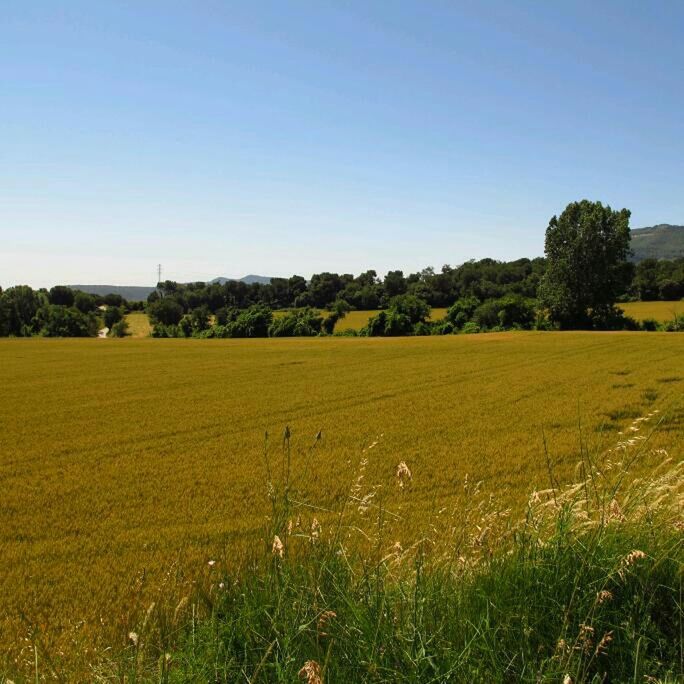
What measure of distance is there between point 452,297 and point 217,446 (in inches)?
4235

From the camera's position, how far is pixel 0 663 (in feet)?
17.1

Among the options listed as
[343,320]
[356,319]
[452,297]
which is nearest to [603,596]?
[356,319]

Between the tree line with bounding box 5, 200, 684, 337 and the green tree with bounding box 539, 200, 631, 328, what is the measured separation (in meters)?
0.15

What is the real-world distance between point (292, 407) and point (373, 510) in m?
13.7

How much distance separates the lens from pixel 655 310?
282 feet

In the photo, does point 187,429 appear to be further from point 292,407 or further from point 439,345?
point 439,345

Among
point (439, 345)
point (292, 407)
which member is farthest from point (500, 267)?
point (292, 407)

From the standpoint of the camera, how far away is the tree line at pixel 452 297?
78562 millimetres

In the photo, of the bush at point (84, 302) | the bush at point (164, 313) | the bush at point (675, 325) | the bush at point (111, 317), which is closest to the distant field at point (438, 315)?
the bush at point (164, 313)

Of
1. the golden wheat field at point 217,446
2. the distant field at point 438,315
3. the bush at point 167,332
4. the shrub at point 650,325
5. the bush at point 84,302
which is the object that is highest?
the bush at point 84,302

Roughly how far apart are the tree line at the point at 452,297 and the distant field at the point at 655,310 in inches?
122

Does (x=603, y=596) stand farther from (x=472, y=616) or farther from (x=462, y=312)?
(x=462, y=312)

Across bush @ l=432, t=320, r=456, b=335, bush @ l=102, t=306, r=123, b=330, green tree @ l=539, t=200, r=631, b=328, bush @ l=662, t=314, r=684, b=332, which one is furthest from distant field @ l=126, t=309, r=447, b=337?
bush @ l=662, t=314, r=684, b=332

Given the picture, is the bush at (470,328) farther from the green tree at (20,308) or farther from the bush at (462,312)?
the green tree at (20,308)
